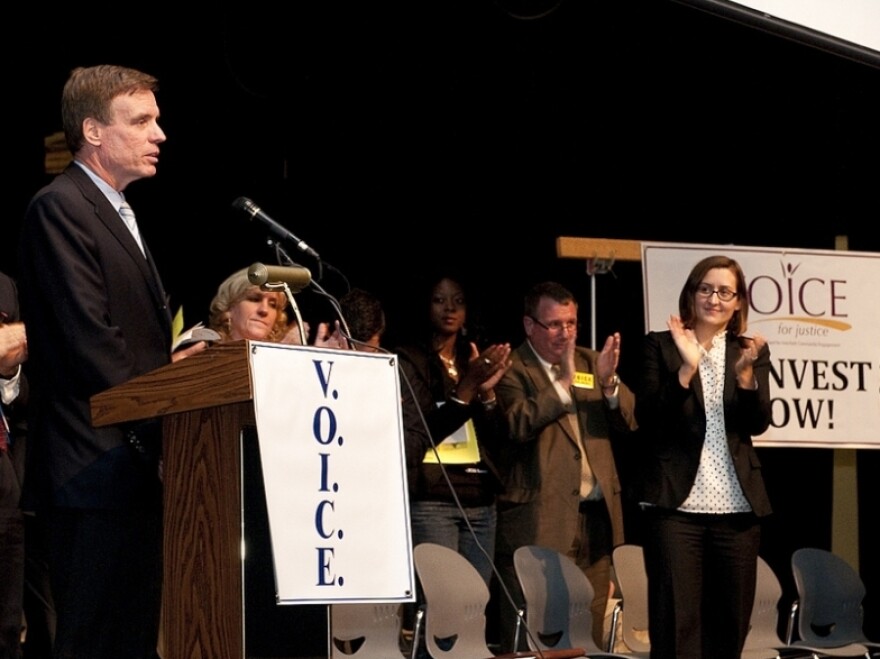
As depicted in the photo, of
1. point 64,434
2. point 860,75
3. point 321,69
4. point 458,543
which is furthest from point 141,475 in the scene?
point 860,75

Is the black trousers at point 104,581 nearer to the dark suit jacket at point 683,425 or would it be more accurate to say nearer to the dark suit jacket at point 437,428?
the dark suit jacket at point 683,425

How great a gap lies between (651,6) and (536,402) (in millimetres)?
2628

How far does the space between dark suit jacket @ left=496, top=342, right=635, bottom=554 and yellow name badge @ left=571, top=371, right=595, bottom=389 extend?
2 cm

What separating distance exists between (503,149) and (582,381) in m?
2.13

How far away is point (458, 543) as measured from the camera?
579cm

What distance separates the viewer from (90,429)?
2859 mm

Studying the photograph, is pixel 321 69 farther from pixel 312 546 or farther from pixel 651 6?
pixel 312 546

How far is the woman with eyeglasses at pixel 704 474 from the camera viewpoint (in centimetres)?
494

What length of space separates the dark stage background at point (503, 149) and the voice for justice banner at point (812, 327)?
3.14 feet

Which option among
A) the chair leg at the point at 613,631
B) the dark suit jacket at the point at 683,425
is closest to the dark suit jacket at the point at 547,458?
the chair leg at the point at 613,631

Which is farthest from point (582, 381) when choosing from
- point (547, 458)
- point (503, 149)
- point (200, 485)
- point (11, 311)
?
point (200, 485)

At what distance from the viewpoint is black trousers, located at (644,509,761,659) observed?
4.91 meters

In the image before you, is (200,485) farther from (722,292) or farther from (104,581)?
(722,292)

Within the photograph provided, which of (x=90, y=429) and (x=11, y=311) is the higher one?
(x=11, y=311)
